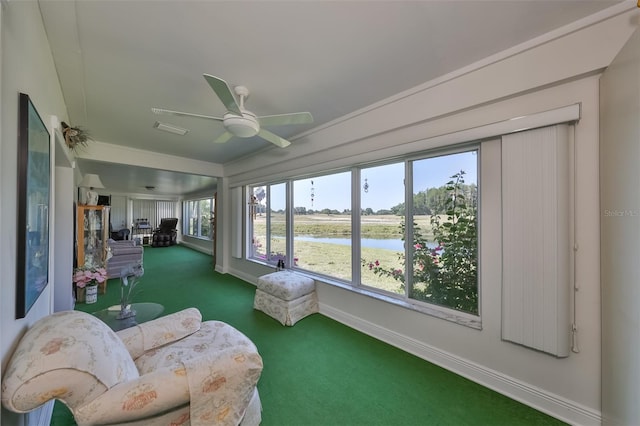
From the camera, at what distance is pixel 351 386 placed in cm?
177

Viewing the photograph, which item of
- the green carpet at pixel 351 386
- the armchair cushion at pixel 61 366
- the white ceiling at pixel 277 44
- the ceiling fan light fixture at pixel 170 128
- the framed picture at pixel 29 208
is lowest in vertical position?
the green carpet at pixel 351 386

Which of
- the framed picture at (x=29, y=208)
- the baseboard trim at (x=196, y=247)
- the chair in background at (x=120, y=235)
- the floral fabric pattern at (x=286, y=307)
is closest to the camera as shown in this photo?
the framed picture at (x=29, y=208)

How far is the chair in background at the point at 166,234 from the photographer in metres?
9.10

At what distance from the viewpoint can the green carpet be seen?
151 centimetres

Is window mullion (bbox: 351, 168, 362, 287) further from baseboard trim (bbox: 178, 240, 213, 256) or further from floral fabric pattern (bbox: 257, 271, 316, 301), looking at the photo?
baseboard trim (bbox: 178, 240, 213, 256)

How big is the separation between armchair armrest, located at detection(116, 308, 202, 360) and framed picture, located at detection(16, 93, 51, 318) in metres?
0.55

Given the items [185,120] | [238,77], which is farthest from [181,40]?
[185,120]

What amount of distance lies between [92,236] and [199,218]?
4933 millimetres

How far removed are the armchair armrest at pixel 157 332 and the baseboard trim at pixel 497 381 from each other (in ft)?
5.69

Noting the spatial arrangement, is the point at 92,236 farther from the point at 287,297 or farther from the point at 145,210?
the point at 145,210

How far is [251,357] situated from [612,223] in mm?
2062

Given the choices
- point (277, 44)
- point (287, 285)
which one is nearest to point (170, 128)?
point (277, 44)

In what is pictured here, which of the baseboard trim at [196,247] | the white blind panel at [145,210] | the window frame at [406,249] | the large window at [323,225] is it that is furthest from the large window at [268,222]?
the white blind panel at [145,210]

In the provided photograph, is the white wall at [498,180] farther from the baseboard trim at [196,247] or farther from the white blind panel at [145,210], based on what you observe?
the white blind panel at [145,210]
